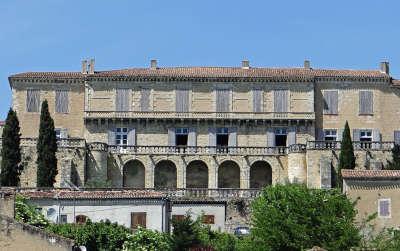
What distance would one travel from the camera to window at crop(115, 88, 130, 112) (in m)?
97.1

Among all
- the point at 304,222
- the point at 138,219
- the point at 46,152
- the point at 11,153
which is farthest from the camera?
the point at 46,152

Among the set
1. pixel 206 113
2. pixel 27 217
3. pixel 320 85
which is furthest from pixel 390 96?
pixel 27 217

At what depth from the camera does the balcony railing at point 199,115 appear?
96.8 m

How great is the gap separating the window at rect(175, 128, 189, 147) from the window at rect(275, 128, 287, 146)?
6992 mm

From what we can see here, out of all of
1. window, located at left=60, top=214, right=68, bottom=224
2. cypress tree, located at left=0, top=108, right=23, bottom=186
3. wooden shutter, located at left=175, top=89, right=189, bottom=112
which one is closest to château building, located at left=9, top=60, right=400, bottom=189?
wooden shutter, located at left=175, top=89, right=189, bottom=112

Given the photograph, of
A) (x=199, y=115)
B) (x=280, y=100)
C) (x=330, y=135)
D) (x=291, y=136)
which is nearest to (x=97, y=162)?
(x=199, y=115)

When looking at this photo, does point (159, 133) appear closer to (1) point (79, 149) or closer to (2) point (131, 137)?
(2) point (131, 137)

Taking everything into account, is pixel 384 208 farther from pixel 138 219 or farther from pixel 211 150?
pixel 211 150

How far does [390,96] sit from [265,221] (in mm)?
36756

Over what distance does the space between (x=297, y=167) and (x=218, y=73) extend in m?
11.3

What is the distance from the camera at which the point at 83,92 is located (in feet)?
321

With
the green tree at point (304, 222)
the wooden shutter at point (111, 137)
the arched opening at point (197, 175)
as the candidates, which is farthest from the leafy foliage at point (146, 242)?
the wooden shutter at point (111, 137)

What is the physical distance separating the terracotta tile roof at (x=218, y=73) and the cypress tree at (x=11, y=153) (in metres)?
9.19

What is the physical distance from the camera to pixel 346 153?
293 feet
